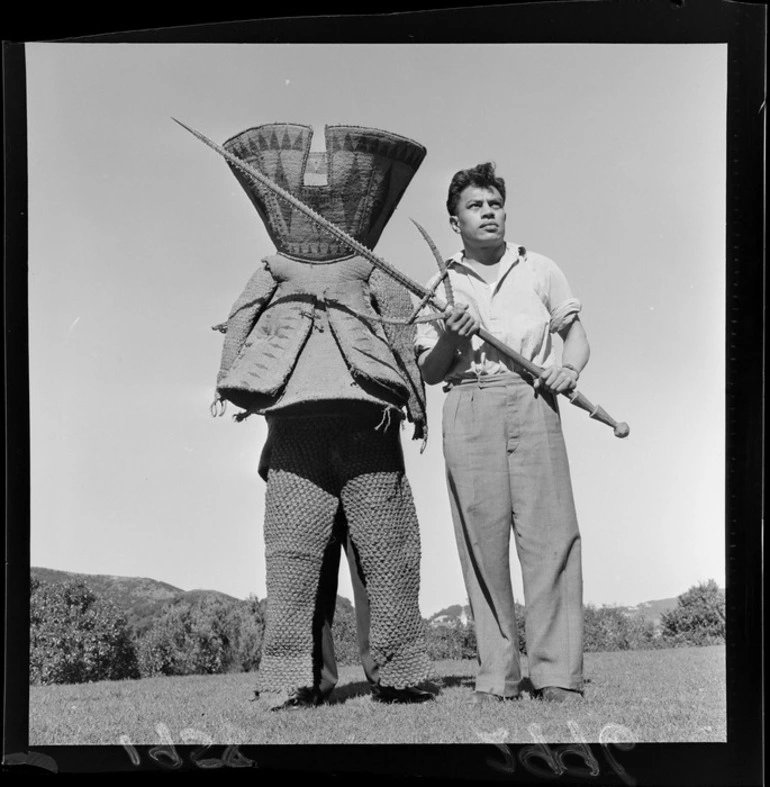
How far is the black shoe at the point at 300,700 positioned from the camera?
6.03m

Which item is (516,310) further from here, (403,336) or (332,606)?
(332,606)

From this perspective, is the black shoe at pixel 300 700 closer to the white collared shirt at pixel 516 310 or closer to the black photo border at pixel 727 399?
Result: the black photo border at pixel 727 399

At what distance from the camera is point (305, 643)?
20.0 feet

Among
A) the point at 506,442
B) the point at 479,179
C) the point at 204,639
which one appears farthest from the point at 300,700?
the point at 479,179

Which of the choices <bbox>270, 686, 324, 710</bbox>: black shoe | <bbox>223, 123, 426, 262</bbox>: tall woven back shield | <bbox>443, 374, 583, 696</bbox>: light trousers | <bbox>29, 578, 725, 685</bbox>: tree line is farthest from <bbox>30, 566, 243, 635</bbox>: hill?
<bbox>223, 123, 426, 262</bbox>: tall woven back shield

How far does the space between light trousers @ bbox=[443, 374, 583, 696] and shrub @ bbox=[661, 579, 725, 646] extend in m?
0.34

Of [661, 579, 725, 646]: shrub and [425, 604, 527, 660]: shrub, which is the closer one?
[661, 579, 725, 646]: shrub

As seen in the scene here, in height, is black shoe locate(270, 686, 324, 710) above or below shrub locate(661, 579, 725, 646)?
below

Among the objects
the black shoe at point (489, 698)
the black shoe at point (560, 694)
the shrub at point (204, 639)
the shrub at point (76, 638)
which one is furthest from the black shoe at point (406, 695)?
the shrub at point (76, 638)

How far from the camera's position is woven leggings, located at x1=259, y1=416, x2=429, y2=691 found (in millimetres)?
6090

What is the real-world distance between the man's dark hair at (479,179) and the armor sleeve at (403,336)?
0.40m

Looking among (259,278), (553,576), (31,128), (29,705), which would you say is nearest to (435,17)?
(259,278)

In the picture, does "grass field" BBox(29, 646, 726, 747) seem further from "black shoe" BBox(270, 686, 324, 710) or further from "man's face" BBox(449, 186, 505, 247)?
"man's face" BBox(449, 186, 505, 247)

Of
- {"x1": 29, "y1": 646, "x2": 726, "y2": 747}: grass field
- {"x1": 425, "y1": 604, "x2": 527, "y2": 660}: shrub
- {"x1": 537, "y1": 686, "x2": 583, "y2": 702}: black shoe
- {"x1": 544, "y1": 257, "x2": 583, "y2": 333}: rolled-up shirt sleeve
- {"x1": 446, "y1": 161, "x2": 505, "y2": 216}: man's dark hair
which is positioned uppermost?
{"x1": 446, "y1": 161, "x2": 505, "y2": 216}: man's dark hair
